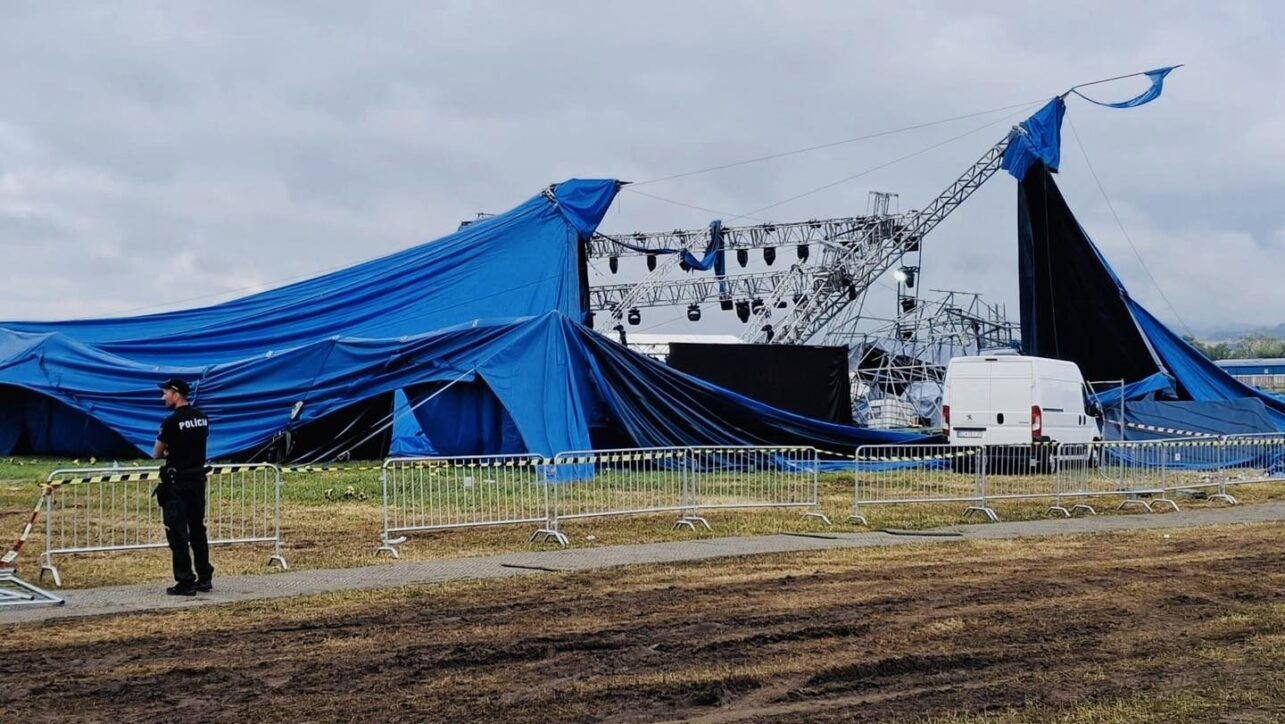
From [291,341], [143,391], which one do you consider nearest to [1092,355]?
[291,341]

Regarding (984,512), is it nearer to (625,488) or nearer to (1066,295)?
(625,488)

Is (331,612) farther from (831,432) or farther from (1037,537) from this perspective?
(831,432)

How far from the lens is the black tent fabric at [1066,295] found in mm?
29875

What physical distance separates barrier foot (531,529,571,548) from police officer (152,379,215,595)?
3.98 m

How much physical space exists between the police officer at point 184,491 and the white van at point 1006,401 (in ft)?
50.0

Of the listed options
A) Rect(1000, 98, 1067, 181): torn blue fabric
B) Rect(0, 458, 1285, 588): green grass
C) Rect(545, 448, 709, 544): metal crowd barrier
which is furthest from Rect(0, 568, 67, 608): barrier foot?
Rect(1000, 98, 1067, 181): torn blue fabric

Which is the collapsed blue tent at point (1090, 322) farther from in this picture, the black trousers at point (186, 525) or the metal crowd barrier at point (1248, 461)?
the black trousers at point (186, 525)

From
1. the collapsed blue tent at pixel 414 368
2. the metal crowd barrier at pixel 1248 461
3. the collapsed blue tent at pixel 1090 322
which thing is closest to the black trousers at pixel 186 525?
the collapsed blue tent at pixel 414 368

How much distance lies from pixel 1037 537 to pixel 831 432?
33.3ft

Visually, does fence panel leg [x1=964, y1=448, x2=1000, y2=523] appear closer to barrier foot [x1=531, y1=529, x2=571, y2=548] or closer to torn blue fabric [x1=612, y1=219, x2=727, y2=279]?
barrier foot [x1=531, y1=529, x2=571, y2=548]

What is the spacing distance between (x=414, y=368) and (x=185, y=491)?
11579 millimetres

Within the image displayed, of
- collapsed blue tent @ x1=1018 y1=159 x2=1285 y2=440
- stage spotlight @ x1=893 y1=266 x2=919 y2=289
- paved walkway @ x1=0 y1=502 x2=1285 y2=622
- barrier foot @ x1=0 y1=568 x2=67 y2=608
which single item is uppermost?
stage spotlight @ x1=893 y1=266 x2=919 y2=289

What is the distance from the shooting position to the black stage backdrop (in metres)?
25.2

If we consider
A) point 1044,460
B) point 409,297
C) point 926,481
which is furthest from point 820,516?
point 409,297
